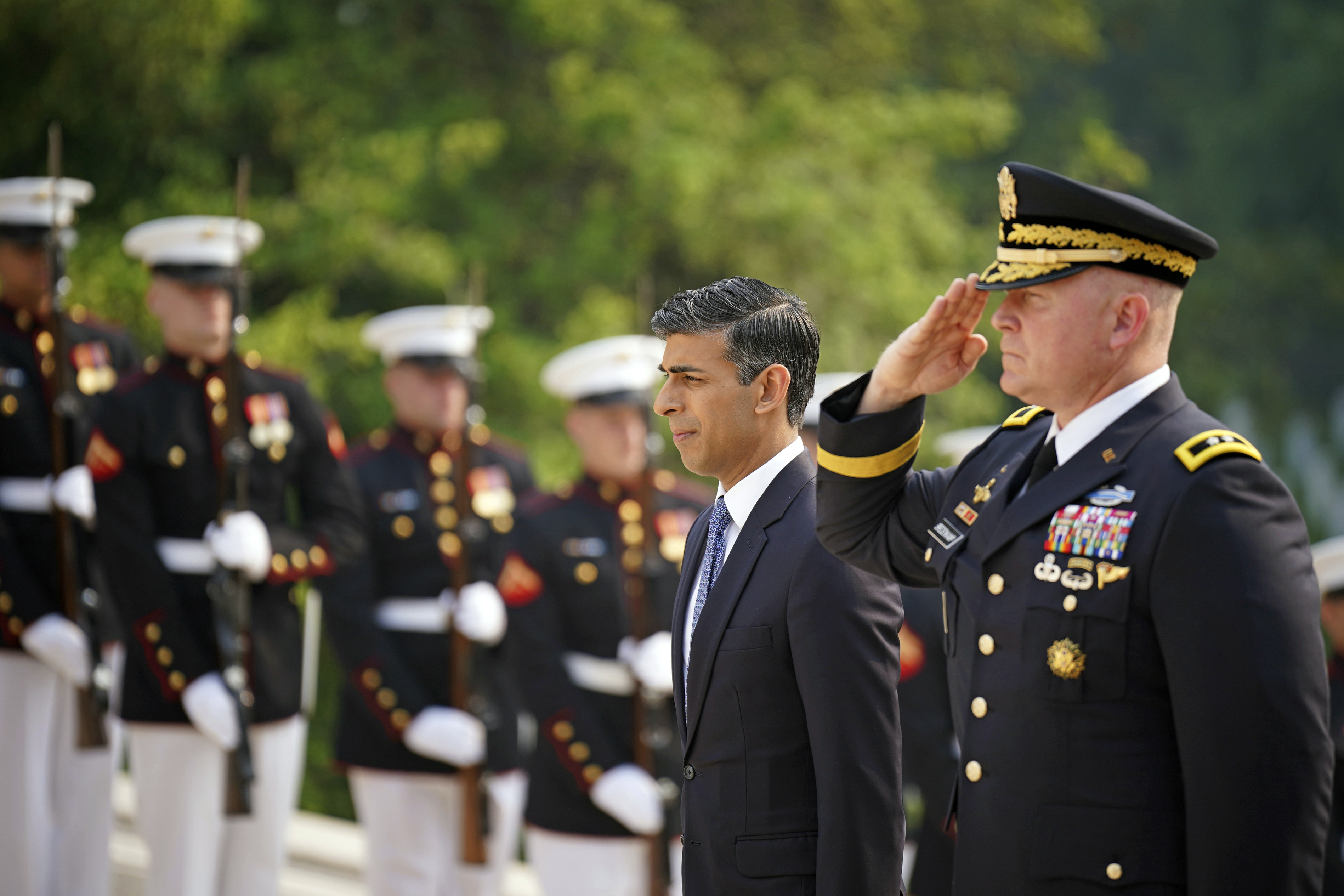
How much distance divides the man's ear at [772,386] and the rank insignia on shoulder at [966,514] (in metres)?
0.37

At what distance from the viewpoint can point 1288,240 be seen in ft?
46.5

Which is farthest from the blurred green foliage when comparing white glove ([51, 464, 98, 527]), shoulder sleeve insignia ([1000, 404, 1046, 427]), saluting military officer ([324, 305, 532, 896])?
shoulder sleeve insignia ([1000, 404, 1046, 427])

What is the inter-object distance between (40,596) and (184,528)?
82cm

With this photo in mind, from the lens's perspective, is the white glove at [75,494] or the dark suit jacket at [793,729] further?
the white glove at [75,494]

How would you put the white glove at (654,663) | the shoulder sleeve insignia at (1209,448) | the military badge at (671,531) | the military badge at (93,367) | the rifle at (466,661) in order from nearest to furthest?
the shoulder sleeve insignia at (1209,448) < the white glove at (654,663) < the military badge at (671,531) < the rifle at (466,661) < the military badge at (93,367)

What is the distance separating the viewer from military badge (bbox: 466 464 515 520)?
5.69 meters

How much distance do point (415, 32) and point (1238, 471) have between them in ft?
33.2

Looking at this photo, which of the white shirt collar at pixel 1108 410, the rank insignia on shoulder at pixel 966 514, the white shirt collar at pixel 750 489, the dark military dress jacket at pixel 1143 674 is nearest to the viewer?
the dark military dress jacket at pixel 1143 674

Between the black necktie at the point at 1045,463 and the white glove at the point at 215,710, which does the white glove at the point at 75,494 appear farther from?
the black necktie at the point at 1045,463

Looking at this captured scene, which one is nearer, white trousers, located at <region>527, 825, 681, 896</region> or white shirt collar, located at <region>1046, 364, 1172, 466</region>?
white shirt collar, located at <region>1046, 364, 1172, 466</region>

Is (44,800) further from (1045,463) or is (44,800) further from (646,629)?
(1045,463)

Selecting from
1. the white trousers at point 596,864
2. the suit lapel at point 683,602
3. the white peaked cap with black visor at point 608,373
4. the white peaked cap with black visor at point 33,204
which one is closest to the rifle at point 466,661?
the white trousers at point 596,864

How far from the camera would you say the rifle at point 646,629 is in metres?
4.86

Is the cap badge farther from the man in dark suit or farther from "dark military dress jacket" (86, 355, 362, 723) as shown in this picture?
"dark military dress jacket" (86, 355, 362, 723)
